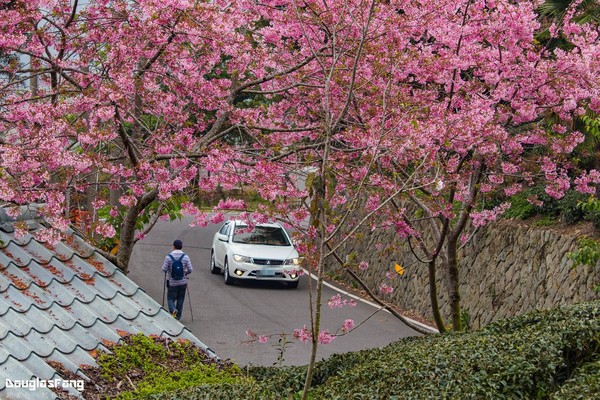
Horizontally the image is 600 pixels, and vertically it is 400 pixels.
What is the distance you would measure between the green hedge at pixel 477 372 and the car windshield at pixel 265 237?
1497 cm

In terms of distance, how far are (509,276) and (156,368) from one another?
37.7ft

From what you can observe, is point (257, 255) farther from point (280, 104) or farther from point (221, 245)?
point (280, 104)

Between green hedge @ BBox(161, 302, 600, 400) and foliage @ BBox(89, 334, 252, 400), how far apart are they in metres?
0.28

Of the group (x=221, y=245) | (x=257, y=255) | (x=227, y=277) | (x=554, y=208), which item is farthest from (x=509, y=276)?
(x=221, y=245)

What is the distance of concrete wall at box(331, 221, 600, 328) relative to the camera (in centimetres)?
1482

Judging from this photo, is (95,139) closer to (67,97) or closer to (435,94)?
(67,97)

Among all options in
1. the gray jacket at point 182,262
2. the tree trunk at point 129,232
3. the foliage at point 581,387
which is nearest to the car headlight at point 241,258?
the gray jacket at point 182,262

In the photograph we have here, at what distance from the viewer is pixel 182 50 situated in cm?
960

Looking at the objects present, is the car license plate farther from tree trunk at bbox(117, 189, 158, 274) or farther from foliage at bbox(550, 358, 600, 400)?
foliage at bbox(550, 358, 600, 400)

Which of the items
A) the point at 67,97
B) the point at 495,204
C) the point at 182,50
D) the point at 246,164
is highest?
the point at 182,50

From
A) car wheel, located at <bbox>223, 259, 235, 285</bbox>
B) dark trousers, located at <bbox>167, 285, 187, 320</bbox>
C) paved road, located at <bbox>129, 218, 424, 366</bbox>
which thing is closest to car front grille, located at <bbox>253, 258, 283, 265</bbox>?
paved road, located at <bbox>129, 218, 424, 366</bbox>

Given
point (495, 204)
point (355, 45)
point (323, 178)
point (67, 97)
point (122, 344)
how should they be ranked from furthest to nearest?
1. point (495, 204)
2. point (355, 45)
3. point (67, 97)
4. point (122, 344)
5. point (323, 178)

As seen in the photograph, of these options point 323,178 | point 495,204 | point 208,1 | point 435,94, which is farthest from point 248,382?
point 495,204

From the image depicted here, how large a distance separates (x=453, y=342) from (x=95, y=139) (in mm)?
3999
